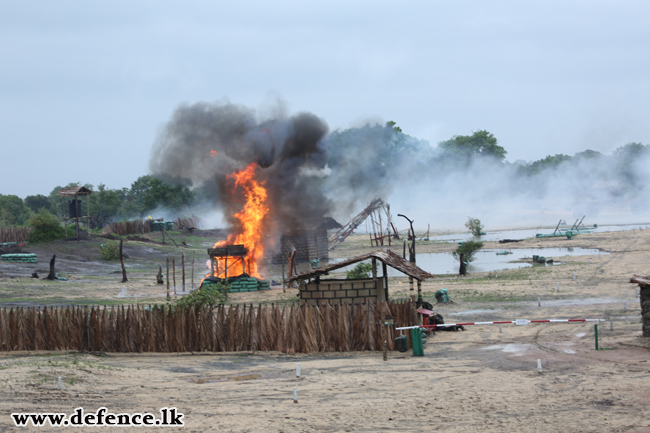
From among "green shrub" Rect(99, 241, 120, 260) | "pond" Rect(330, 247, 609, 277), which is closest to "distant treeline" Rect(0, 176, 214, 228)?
"green shrub" Rect(99, 241, 120, 260)

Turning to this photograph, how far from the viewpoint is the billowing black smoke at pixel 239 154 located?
40531mm

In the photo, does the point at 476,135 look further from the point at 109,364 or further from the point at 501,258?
the point at 109,364

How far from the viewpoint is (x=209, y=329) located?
1706cm

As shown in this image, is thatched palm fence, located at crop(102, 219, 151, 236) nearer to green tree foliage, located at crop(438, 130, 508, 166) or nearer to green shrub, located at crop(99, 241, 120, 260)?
green shrub, located at crop(99, 241, 120, 260)

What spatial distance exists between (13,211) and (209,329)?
85155mm

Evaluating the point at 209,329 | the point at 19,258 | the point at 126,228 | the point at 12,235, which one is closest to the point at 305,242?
the point at 19,258

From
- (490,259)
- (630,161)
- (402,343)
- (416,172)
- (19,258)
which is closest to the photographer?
(402,343)

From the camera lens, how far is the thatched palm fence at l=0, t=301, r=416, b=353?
54.1 ft

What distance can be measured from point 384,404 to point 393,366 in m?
3.30

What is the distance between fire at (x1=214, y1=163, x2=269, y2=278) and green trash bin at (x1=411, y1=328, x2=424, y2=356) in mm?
Result: 19701

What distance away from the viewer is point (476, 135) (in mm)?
120562

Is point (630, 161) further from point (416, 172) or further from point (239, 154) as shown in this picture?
point (239, 154)

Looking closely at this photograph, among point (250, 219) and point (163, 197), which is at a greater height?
point (163, 197)

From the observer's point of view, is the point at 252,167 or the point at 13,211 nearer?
the point at 252,167
